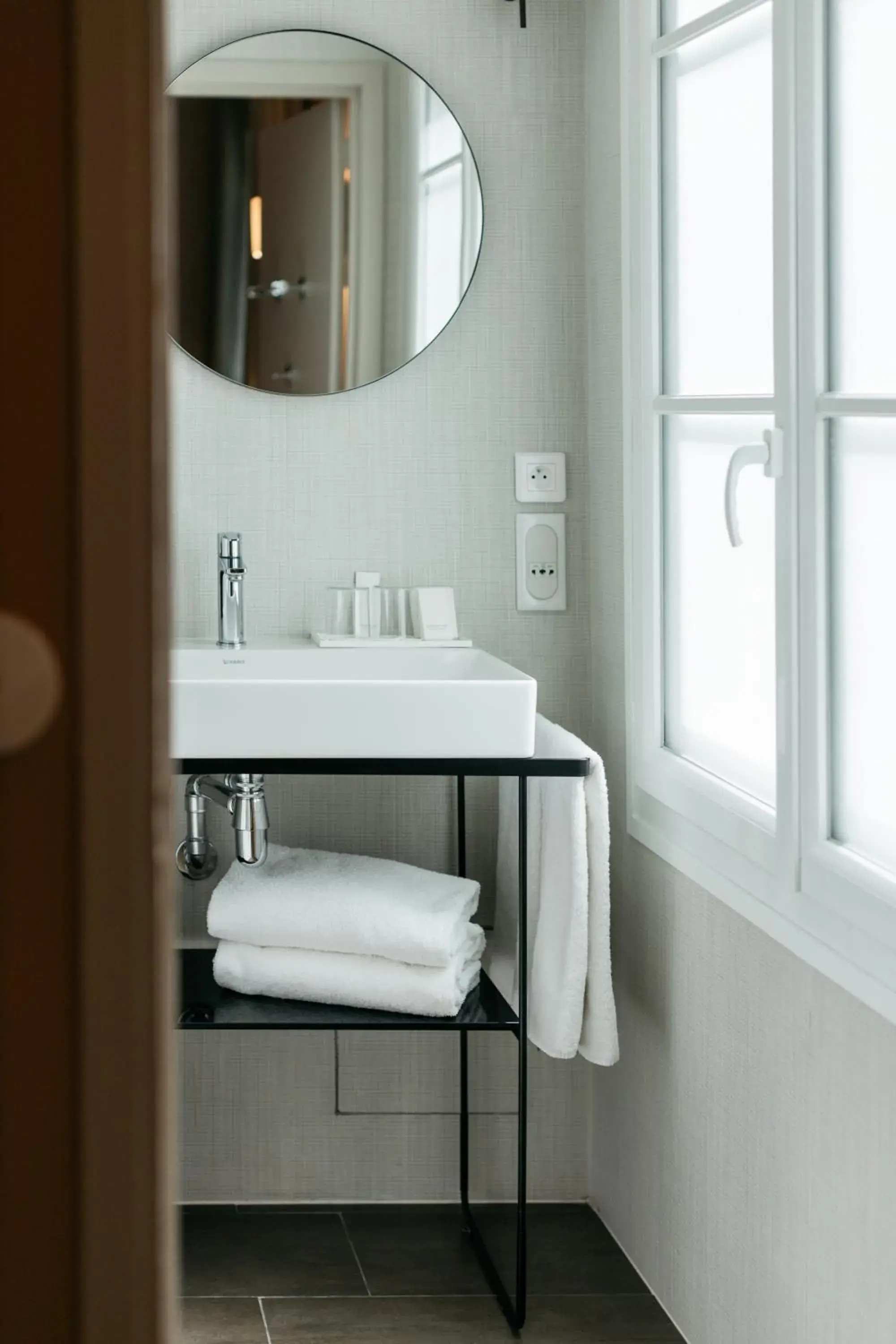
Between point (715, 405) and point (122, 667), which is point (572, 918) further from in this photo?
point (122, 667)

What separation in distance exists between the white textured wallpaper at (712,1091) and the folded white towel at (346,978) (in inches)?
12.8

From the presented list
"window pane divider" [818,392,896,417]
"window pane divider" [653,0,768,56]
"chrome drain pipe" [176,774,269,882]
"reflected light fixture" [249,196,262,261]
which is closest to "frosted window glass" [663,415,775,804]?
"window pane divider" [818,392,896,417]

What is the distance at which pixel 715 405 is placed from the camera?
5.98 feet

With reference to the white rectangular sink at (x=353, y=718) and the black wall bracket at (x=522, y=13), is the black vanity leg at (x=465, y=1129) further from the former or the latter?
the black wall bracket at (x=522, y=13)

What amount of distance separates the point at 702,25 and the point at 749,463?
25.2 inches

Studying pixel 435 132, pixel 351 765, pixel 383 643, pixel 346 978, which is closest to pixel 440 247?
pixel 435 132

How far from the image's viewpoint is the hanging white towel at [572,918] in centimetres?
199

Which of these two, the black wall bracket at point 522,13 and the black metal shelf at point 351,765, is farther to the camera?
the black wall bracket at point 522,13

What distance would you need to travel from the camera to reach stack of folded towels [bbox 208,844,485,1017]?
1969 millimetres

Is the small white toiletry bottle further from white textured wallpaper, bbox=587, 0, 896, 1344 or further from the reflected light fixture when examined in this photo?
the reflected light fixture

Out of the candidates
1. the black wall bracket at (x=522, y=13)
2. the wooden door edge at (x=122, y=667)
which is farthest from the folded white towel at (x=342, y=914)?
the wooden door edge at (x=122, y=667)

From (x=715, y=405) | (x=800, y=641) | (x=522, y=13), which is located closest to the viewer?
(x=800, y=641)

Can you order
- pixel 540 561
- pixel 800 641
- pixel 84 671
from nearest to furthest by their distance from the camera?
pixel 84 671 → pixel 800 641 → pixel 540 561

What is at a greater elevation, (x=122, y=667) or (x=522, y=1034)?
(x=122, y=667)
